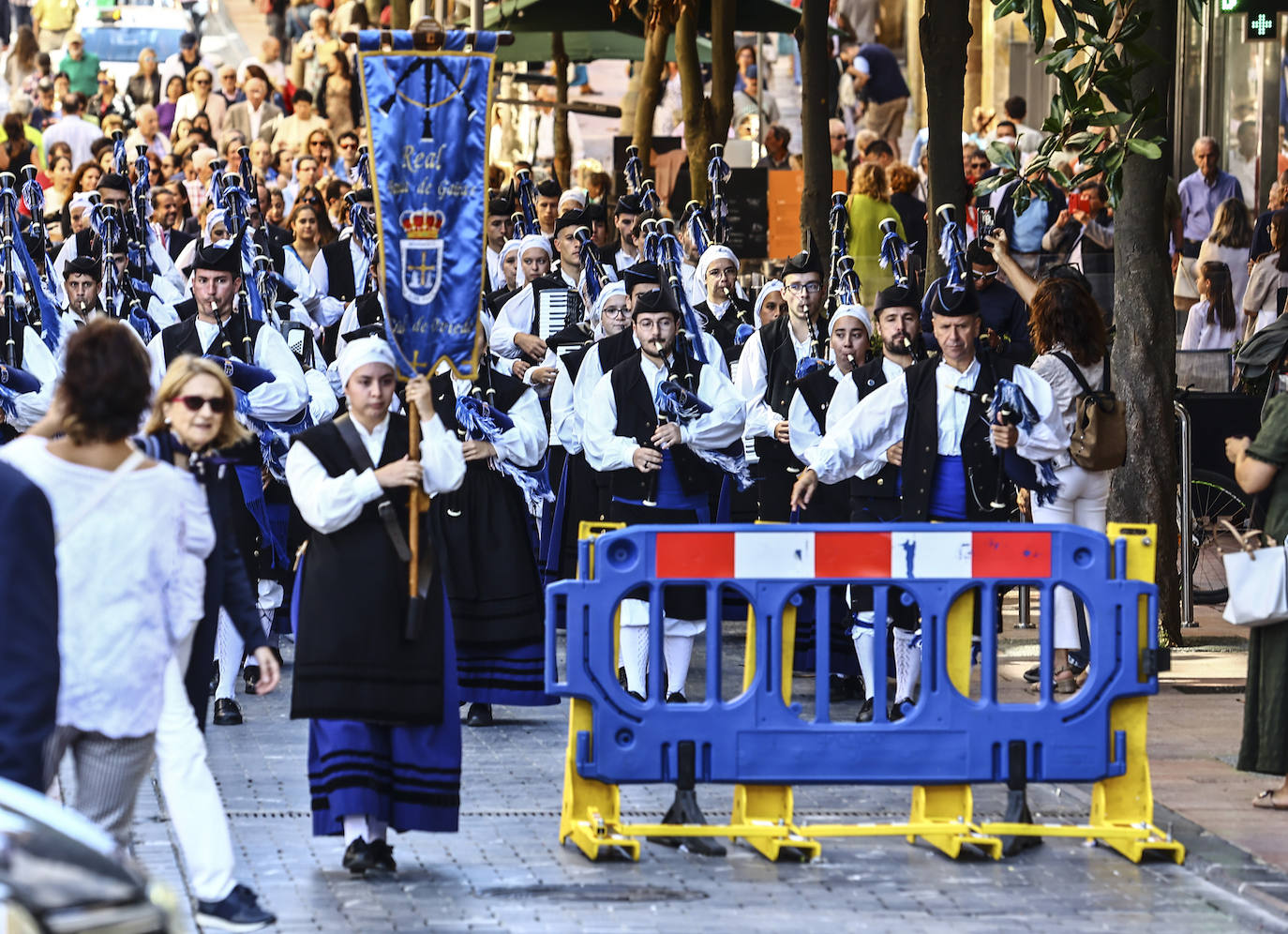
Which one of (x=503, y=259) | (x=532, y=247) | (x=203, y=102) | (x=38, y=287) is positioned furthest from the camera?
(x=203, y=102)

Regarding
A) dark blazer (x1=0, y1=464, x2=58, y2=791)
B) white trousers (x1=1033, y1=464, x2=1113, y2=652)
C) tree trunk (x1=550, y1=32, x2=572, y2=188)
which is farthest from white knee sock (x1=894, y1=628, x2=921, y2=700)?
tree trunk (x1=550, y1=32, x2=572, y2=188)

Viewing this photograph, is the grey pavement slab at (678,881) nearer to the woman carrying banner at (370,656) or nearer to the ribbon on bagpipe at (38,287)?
the woman carrying banner at (370,656)

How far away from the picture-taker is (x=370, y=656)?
27.4 feet

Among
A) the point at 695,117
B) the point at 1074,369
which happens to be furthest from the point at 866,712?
the point at 695,117

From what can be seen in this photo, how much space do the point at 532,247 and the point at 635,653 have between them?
438 centimetres

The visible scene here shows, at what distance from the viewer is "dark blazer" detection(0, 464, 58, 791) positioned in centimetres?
618

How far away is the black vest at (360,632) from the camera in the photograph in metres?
8.34

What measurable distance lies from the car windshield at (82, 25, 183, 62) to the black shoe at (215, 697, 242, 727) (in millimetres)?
22671

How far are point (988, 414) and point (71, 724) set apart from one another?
466cm

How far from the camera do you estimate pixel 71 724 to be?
22.1 ft

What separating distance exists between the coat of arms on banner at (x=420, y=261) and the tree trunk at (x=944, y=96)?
6151 mm

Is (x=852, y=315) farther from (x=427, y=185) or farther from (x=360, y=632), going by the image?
(x=360, y=632)

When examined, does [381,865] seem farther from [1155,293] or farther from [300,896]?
[1155,293]

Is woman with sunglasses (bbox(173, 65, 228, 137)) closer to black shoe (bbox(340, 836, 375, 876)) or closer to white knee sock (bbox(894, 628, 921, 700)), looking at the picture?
white knee sock (bbox(894, 628, 921, 700))
